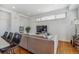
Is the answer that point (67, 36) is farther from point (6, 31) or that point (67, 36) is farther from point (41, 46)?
point (6, 31)

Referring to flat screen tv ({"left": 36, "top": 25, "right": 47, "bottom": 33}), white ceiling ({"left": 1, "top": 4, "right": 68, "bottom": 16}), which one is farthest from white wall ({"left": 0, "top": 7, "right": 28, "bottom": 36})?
flat screen tv ({"left": 36, "top": 25, "right": 47, "bottom": 33})

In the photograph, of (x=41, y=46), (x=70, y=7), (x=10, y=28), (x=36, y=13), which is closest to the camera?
(x=70, y=7)

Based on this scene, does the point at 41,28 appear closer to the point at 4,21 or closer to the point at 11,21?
the point at 11,21

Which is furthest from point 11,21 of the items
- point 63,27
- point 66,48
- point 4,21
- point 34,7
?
point 66,48

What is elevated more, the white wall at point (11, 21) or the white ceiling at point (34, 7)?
the white ceiling at point (34, 7)

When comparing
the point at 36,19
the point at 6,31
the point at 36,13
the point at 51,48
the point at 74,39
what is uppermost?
the point at 36,13

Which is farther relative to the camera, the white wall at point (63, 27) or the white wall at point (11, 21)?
the white wall at point (11, 21)

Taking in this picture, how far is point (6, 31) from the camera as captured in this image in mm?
1742

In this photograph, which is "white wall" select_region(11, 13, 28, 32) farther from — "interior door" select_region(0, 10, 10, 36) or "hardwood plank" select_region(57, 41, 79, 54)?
"hardwood plank" select_region(57, 41, 79, 54)

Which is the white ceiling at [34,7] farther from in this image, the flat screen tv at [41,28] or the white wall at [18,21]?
the flat screen tv at [41,28]

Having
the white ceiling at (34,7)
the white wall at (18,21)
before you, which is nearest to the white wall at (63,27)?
the white ceiling at (34,7)
